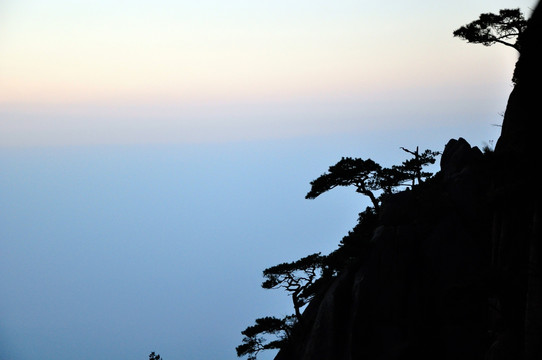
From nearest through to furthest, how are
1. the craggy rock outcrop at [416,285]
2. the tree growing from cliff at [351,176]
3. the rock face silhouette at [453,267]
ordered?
the rock face silhouette at [453,267] → the craggy rock outcrop at [416,285] → the tree growing from cliff at [351,176]

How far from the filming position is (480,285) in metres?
20.0

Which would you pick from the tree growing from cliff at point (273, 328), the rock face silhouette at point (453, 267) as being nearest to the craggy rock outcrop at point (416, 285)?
the rock face silhouette at point (453, 267)

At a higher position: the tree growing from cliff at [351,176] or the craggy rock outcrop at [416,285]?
the tree growing from cliff at [351,176]

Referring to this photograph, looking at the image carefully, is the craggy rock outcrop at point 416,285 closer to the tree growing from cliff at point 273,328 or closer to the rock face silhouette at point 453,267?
the rock face silhouette at point 453,267

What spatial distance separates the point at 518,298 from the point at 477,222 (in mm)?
10849

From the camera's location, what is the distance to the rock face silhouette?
1984 cm

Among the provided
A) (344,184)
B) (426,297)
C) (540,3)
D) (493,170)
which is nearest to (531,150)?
(493,170)

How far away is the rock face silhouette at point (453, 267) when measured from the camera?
65.1ft

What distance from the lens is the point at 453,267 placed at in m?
28.8

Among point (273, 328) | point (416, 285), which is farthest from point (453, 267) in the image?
point (273, 328)

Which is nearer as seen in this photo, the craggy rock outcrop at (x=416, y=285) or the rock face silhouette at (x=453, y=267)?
the rock face silhouette at (x=453, y=267)

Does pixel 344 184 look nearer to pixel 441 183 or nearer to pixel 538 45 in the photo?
pixel 441 183

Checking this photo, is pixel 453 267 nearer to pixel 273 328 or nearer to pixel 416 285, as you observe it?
pixel 416 285

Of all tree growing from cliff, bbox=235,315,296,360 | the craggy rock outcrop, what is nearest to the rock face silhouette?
the craggy rock outcrop
